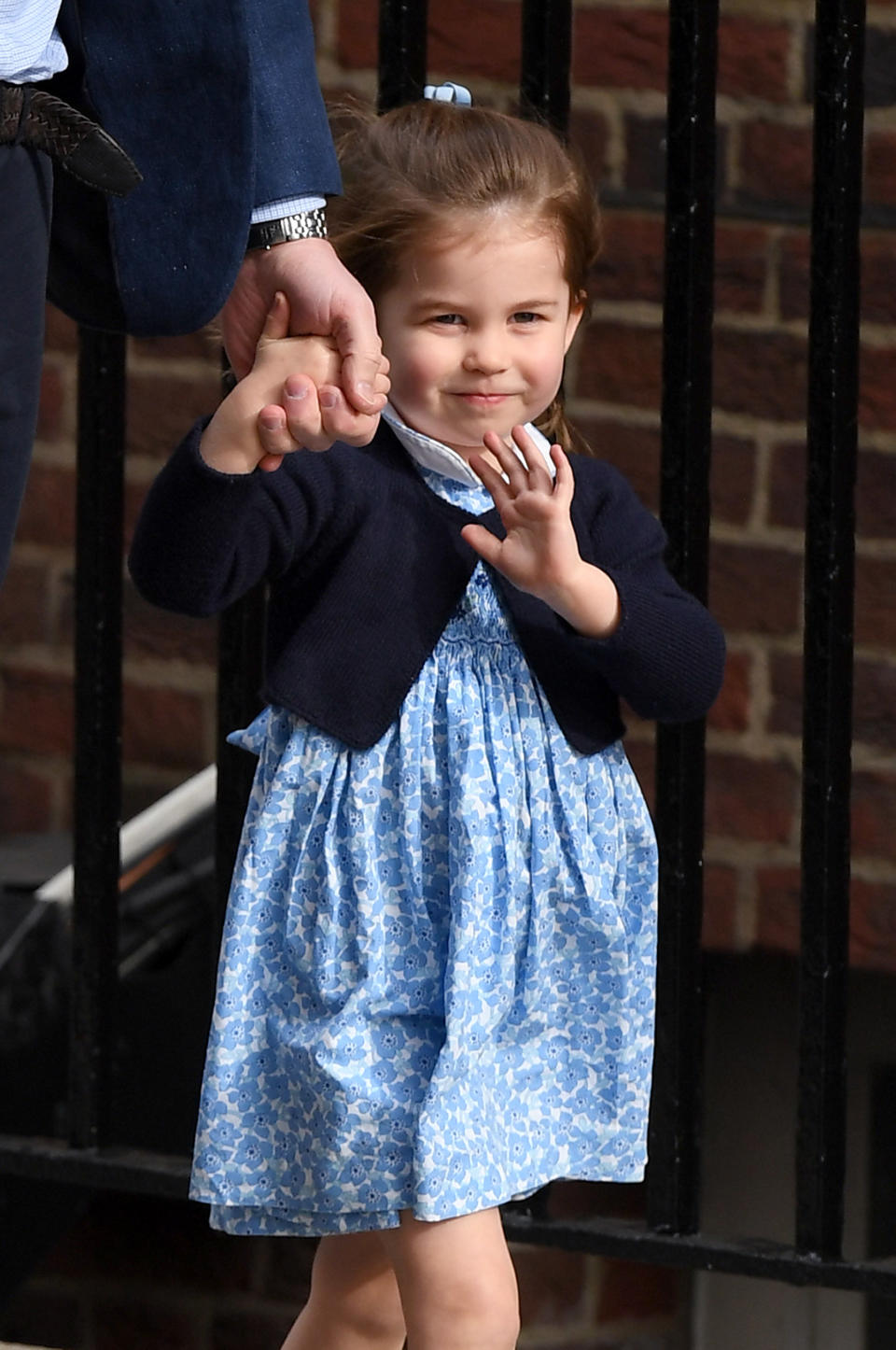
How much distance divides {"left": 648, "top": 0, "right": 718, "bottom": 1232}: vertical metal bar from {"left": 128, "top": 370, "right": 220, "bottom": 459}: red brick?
1173 millimetres

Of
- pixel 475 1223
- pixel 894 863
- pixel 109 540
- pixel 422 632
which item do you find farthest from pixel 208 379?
pixel 475 1223

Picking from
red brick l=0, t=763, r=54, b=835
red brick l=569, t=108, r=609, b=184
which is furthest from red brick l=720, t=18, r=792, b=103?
red brick l=0, t=763, r=54, b=835

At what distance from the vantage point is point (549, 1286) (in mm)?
3000

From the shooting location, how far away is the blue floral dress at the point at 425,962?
64.2 inches

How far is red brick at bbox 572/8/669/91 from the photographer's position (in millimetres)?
2627

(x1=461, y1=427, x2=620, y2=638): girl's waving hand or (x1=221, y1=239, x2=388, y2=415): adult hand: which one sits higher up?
(x1=221, y1=239, x2=388, y2=415): adult hand

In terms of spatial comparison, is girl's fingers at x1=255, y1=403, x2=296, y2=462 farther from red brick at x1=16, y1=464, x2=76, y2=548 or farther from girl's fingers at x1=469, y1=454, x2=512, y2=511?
red brick at x1=16, y1=464, x2=76, y2=548

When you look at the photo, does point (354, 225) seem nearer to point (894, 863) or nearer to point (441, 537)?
point (441, 537)

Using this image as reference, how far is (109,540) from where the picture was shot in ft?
6.61

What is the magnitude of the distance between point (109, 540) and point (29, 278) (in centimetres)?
73

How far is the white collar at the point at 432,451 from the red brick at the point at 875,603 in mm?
987

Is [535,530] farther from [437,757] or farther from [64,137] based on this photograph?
[64,137]

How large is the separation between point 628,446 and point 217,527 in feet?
3.91

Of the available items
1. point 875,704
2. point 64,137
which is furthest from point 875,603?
point 64,137
